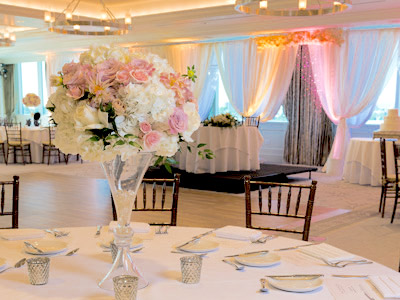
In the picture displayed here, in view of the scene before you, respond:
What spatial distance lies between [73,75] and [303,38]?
30.7ft

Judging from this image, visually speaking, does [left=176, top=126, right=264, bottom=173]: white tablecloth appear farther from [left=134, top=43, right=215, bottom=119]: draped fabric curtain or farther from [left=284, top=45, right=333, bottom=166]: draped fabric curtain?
[left=134, top=43, right=215, bottom=119]: draped fabric curtain

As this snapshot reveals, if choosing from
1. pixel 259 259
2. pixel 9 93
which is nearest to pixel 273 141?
pixel 259 259

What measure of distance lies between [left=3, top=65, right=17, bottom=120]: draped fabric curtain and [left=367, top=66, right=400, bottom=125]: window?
12.3 meters

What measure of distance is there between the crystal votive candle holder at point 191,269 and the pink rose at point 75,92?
24.8 inches

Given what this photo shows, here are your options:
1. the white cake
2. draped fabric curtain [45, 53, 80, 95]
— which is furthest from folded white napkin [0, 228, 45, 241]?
draped fabric curtain [45, 53, 80, 95]

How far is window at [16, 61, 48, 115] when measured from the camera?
17.2 m

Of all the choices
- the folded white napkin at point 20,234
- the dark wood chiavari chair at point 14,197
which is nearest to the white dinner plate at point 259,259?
the folded white napkin at point 20,234

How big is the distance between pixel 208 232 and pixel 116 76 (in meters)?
1.03

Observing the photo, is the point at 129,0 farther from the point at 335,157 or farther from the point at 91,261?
the point at 91,261

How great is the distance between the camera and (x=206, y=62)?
41.1ft

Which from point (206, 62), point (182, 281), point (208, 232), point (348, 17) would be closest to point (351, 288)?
point (182, 281)

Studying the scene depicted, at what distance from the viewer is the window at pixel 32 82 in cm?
1716

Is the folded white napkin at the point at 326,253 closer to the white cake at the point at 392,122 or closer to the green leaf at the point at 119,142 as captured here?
the green leaf at the point at 119,142

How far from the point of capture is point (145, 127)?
157 centimetres
